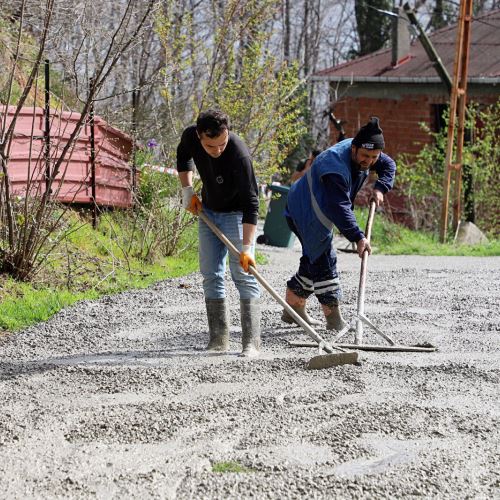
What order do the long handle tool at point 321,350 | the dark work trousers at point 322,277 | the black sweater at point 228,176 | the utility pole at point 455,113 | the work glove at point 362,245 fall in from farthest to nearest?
1. the utility pole at point 455,113
2. the dark work trousers at point 322,277
3. the work glove at point 362,245
4. the black sweater at point 228,176
5. the long handle tool at point 321,350

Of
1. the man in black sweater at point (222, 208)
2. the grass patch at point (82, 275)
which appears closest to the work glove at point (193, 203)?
the man in black sweater at point (222, 208)

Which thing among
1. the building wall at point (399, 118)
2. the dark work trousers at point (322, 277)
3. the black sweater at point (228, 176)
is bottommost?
the dark work trousers at point (322, 277)

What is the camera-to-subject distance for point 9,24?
12.2m

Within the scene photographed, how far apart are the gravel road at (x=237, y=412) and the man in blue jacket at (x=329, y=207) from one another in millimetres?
356

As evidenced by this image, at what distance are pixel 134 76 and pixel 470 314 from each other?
12.6 m

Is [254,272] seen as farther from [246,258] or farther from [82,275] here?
[82,275]

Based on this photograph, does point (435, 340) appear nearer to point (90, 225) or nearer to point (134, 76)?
point (90, 225)

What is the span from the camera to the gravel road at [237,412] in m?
4.07

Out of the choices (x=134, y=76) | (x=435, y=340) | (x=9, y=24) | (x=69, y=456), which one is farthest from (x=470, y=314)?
(x=134, y=76)

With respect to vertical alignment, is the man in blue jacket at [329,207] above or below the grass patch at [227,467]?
above

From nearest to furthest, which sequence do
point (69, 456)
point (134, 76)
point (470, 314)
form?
point (69, 456) → point (470, 314) → point (134, 76)

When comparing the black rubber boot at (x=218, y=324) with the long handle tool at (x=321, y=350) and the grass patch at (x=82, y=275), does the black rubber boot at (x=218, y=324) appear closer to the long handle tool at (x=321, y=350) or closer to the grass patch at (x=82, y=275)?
the long handle tool at (x=321, y=350)

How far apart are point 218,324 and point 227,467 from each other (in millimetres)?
2296

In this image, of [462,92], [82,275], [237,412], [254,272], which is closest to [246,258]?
[254,272]
